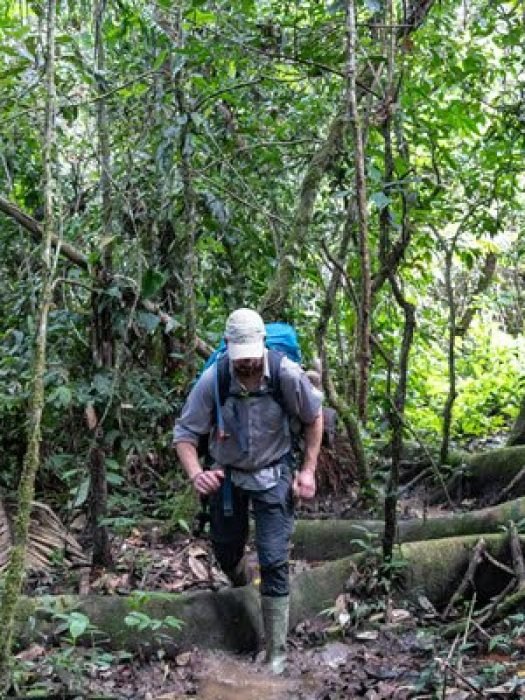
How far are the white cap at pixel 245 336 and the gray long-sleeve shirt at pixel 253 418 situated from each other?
0.66 ft

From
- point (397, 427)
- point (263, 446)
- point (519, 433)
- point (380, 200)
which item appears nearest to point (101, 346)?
point (263, 446)

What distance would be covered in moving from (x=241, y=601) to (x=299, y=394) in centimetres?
135

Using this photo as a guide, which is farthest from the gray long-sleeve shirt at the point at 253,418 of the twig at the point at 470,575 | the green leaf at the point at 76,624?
the twig at the point at 470,575

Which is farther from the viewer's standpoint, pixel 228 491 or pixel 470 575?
pixel 470 575

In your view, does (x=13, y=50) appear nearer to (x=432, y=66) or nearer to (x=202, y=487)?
(x=202, y=487)

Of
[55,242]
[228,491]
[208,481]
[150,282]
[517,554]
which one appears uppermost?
[55,242]

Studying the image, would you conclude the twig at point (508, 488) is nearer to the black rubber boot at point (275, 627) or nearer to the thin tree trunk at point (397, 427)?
the thin tree trunk at point (397, 427)

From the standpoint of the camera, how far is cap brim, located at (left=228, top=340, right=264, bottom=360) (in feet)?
15.6

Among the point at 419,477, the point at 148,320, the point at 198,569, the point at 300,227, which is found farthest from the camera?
the point at 419,477

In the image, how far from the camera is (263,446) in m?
5.02

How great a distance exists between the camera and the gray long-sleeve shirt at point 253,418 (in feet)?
16.3

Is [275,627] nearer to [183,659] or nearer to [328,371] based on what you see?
[183,659]

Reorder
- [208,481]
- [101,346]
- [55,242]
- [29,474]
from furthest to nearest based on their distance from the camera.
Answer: [55,242] → [101,346] → [208,481] → [29,474]

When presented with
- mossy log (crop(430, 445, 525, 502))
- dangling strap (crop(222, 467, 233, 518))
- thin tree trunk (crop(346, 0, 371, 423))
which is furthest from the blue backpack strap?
mossy log (crop(430, 445, 525, 502))
